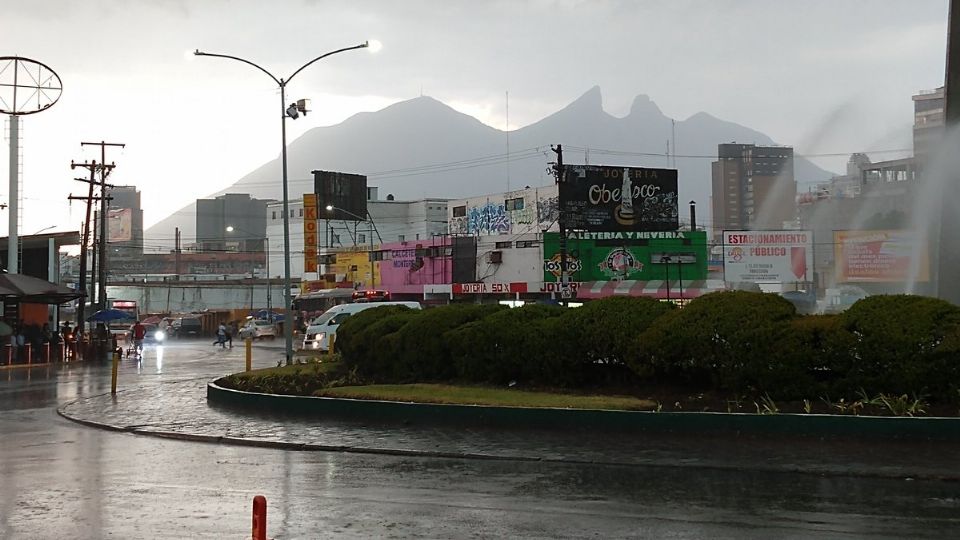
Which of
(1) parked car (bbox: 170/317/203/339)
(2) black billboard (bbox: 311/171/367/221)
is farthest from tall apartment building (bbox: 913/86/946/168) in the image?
(1) parked car (bbox: 170/317/203/339)

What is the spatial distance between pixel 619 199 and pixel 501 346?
51.3 m

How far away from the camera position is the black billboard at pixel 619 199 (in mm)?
67125

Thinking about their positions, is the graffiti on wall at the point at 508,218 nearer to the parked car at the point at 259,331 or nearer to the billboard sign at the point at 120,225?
the parked car at the point at 259,331

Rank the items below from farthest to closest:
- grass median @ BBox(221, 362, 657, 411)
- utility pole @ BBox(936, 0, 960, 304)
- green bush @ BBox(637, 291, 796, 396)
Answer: utility pole @ BBox(936, 0, 960, 304)
grass median @ BBox(221, 362, 657, 411)
green bush @ BBox(637, 291, 796, 396)

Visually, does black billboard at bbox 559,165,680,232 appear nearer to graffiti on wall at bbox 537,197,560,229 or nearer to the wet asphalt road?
graffiti on wall at bbox 537,197,560,229

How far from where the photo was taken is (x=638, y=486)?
11.2 meters

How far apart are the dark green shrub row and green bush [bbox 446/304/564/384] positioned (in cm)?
2

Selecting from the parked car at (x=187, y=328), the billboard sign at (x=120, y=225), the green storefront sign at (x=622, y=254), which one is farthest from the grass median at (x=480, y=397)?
the billboard sign at (x=120, y=225)

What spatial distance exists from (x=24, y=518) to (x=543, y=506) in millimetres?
5318

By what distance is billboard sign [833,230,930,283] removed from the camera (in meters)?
60.2

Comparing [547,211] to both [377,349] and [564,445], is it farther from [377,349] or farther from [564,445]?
[564,445]

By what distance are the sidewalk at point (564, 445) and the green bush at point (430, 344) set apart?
3.11 metres

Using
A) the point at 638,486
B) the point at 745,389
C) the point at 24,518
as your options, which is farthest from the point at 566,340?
the point at 24,518

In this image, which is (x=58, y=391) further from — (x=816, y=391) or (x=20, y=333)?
(x=816, y=391)
